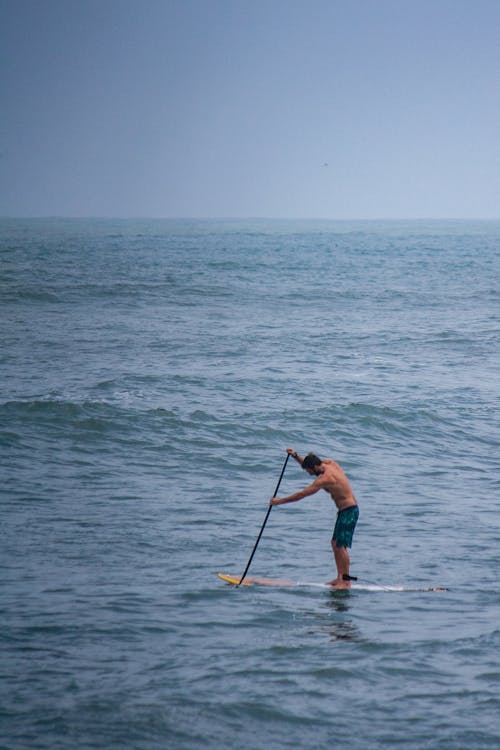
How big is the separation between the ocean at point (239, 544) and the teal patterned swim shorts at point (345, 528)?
574 millimetres

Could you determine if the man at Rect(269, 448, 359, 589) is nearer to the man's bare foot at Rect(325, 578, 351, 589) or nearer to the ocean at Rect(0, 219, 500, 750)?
the man's bare foot at Rect(325, 578, 351, 589)

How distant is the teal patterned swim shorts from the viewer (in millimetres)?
11445

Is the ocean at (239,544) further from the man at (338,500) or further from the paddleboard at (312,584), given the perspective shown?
the man at (338,500)

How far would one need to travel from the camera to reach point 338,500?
38.4ft

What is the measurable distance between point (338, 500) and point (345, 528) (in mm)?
390

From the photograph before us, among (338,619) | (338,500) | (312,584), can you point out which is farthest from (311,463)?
(338,619)

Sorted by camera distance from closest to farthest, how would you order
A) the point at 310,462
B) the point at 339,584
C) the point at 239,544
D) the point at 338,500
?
the point at 339,584
the point at 310,462
the point at 338,500
the point at 239,544

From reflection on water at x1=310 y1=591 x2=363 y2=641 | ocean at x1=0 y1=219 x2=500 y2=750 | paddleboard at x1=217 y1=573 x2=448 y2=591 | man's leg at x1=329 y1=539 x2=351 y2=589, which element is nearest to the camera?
ocean at x1=0 y1=219 x2=500 y2=750

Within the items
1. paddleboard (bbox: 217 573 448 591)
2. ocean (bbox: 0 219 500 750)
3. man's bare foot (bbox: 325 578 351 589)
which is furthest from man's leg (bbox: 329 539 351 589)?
ocean (bbox: 0 219 500 750)

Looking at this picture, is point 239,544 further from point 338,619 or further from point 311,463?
point 338,619

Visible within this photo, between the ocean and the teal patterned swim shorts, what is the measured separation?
1.88ft

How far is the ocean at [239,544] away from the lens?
7891 millimetres

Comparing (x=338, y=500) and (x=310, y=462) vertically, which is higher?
(x=310, y=462)

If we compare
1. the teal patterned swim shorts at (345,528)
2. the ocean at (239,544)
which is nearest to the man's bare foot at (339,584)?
the ocean at (239,544)
